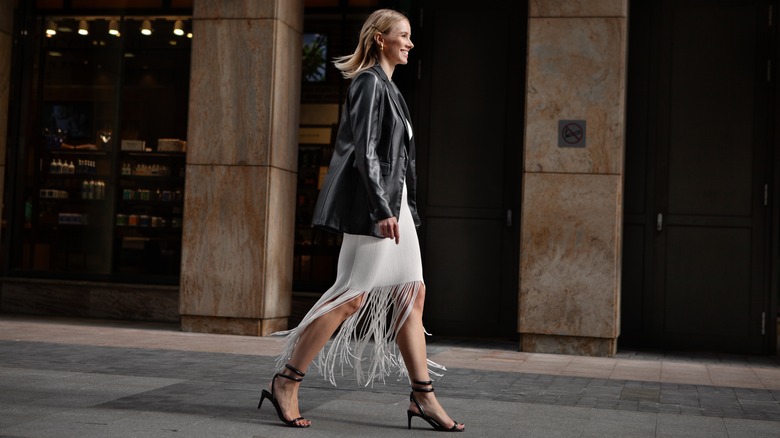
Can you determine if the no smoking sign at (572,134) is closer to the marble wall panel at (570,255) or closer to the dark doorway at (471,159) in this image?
the marble wall panel at (570,255)

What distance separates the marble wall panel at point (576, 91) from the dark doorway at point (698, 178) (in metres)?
0.96

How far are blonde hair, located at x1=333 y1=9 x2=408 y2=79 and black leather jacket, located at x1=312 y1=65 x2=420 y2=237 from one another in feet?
0.45

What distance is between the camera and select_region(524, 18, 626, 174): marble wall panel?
8867 mm

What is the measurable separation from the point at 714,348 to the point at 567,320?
1664 mm

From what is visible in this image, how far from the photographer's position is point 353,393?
5816 millimetres

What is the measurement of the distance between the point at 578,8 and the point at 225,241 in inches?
152

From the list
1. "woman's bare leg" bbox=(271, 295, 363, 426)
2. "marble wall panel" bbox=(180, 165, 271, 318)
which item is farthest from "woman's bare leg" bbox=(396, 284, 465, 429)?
"marble wall panel" bbox=(180, 165, 271, 318)

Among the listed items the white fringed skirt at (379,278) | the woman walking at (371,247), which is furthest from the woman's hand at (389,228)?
the white fringed skirt at (379,278)

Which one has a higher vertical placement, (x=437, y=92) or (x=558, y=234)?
(x=437, y=92)

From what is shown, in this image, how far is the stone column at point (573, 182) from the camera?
885 centimetres

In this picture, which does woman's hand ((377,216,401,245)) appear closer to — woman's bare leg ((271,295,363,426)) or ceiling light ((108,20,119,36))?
woman's bare leg ((271,295,363,426))

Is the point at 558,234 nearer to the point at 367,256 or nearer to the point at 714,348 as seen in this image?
the point at 714,348

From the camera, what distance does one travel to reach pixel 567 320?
8.93 metres

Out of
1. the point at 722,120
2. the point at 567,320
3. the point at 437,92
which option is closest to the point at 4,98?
the point at 437,92
